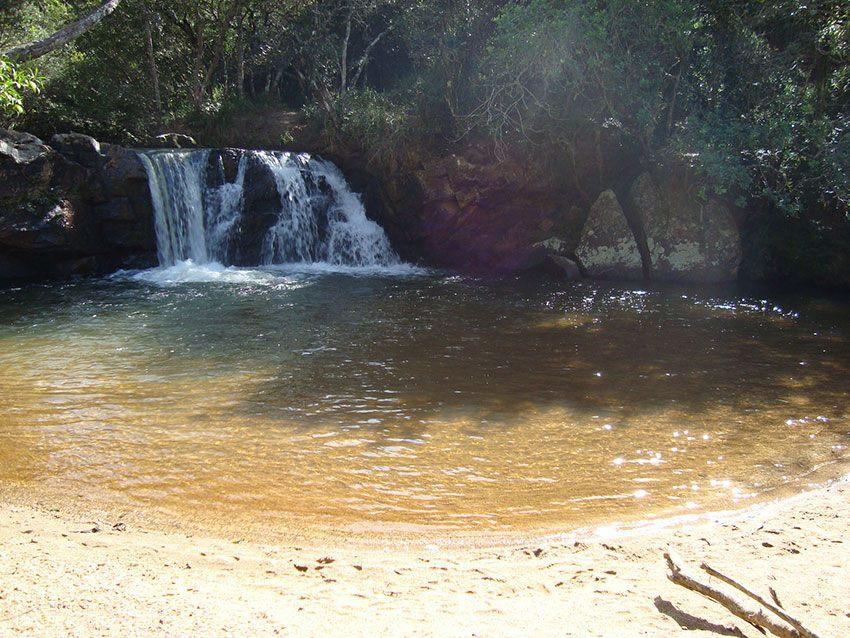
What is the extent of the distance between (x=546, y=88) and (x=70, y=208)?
9.24m

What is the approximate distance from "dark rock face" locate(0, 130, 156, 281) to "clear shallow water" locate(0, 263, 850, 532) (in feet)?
5.94

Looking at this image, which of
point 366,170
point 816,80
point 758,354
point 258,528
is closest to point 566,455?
point 258,528

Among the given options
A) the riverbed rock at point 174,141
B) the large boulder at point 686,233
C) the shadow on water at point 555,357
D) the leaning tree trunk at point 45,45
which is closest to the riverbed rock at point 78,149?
the riverbed rock at point 174,141

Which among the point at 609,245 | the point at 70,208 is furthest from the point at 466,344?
the point at 70,208

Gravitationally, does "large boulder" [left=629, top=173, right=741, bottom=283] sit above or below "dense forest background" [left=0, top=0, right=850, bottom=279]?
below

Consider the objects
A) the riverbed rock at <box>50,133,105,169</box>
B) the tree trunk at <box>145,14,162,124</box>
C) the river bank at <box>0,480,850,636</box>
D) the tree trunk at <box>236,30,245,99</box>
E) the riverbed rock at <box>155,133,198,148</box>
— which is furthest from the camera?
the tree trunk at <box>236,30,245,99</box>

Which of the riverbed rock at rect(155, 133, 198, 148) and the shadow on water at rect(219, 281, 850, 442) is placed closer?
the shadow on water at rect(219, 281, 850, 442)

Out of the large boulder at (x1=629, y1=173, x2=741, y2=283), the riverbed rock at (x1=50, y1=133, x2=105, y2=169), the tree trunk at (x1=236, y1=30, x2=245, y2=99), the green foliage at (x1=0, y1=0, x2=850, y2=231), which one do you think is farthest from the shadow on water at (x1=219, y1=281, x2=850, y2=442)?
the tree trunk at (x1=236, y1=30, x2=245, y2=99)

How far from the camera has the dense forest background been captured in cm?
1159

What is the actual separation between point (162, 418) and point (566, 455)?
3.39 m

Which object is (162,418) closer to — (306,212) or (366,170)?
(306,212)

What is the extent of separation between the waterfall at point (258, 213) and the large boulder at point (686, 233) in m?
5.51

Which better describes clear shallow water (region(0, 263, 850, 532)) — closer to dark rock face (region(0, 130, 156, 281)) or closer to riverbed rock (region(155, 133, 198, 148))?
dark rock face (region(0, 130, 156, 281))

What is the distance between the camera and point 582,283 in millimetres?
13188
